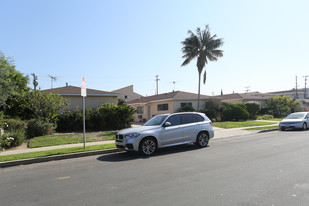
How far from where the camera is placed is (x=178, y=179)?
5.36 metres

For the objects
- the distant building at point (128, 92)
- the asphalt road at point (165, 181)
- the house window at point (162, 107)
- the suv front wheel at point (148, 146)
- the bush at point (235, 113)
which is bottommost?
the asphalt road at point (165, 181)

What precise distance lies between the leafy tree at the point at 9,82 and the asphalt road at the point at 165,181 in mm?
8372

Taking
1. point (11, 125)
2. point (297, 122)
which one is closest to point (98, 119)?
point (11, 125)

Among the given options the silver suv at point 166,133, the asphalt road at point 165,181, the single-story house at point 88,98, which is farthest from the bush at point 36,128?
the silver suv at point 166,133

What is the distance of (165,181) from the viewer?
5242 millimetres

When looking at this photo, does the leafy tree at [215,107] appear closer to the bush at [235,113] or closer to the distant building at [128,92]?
the bush at [235,113]

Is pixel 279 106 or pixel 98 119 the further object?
pixel 279 106

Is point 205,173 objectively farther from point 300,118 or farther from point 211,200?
point 300,118

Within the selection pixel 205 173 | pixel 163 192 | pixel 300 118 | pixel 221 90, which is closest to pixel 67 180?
pixel 163 192

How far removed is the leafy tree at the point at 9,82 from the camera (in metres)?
13.7

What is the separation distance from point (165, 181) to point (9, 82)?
1441 cm

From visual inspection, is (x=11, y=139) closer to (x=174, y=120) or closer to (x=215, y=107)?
(x=174, y=120)

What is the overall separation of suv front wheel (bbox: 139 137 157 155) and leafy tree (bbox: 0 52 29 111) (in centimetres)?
992

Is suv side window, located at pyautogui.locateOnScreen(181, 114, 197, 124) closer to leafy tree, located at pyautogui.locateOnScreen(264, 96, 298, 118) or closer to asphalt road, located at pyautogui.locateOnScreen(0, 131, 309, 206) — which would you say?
asphalt road, located at pyautogui.locateOnScreen(0, 131, 309, 206)
